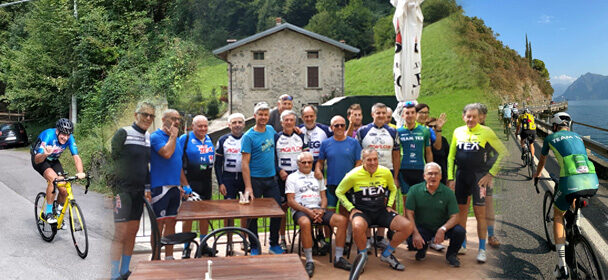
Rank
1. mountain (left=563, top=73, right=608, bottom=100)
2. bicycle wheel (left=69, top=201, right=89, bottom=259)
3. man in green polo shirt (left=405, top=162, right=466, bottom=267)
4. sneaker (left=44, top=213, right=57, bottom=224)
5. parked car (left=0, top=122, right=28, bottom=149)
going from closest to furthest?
mountain (left=563, top=73, right=608, bottom=100)
man in green polo shirt (left=405, top=162, right=466, bottom=267)
parked car (left=0, top=122, right=28, bottom=149)
bicycle wheel (left=69, top=201, right=89, bottom=259)
sneaker (left=44, top=213, right=57, bottom=224)

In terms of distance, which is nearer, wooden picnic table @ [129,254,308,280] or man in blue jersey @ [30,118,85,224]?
wooden picnic table @ [129,254,308,280]

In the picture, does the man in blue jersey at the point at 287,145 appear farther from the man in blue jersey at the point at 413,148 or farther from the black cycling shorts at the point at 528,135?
the black cycling shorts at the point at 528,135

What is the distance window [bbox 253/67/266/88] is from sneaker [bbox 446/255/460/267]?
1.63m

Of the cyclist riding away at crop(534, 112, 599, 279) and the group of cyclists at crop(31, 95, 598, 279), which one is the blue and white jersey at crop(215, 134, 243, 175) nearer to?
the group of cyclists at crop(31, 95, 598, 279)

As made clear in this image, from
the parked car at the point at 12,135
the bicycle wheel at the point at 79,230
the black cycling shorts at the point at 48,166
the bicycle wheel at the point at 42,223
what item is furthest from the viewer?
the bicycle wheel at the point at 42,223

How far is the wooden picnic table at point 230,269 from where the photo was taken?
1.76 meters

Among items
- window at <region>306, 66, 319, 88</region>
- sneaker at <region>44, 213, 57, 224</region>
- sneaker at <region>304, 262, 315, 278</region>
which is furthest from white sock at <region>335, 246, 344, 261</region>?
sneaker at <region>44, 213, 57, 224</region>

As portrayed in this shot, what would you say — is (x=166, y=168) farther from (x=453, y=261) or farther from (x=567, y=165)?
(x=567, y=165)

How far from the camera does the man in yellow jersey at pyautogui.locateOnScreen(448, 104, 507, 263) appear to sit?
1.79 metres

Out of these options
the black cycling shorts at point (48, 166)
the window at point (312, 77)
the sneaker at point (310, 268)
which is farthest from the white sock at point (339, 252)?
the black cycling shorts at point (48, 166)

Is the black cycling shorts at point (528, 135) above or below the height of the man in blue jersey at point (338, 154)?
above

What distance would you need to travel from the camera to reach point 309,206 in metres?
2.87

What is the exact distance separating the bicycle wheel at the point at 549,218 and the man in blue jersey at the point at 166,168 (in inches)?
66.8

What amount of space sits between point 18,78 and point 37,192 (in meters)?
1.42
